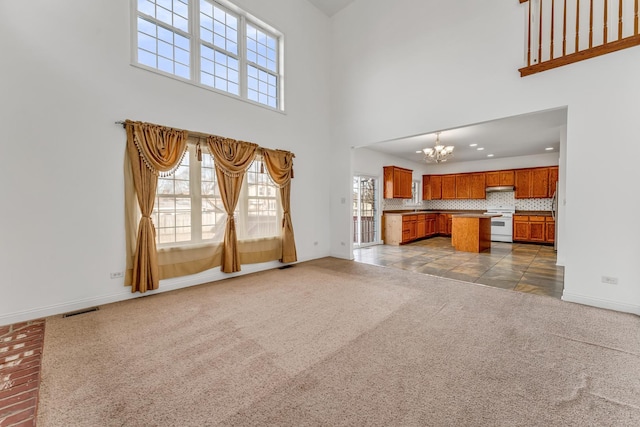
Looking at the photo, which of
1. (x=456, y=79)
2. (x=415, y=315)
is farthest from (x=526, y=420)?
(x=456, y=79)

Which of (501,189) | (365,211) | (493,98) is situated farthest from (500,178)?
(493,98)

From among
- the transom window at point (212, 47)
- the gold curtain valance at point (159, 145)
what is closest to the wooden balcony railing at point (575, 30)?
the transom window at point (212, 47)

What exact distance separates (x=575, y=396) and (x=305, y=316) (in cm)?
214

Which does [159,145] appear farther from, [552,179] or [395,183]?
[552,179]

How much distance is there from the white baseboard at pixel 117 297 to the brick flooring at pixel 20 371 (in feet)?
0.30

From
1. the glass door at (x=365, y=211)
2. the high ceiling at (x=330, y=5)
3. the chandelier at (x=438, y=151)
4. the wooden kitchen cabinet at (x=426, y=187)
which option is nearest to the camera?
the high ceiling at (x=330, y=5)

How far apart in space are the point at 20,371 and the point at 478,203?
11044 mm

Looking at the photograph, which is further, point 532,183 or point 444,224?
point 444,224

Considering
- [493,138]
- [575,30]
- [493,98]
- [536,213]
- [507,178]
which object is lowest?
[536,213]

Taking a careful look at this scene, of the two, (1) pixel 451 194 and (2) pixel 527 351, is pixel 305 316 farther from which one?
(1) pixel 451 194

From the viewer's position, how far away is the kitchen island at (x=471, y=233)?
6551 millimetres

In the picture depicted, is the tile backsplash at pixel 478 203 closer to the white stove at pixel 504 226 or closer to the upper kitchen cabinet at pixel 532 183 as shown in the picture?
the white stove at pixel 504 226

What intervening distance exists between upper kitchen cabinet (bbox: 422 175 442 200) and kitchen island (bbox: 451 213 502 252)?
10.4 feet

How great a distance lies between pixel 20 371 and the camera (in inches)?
75.8
